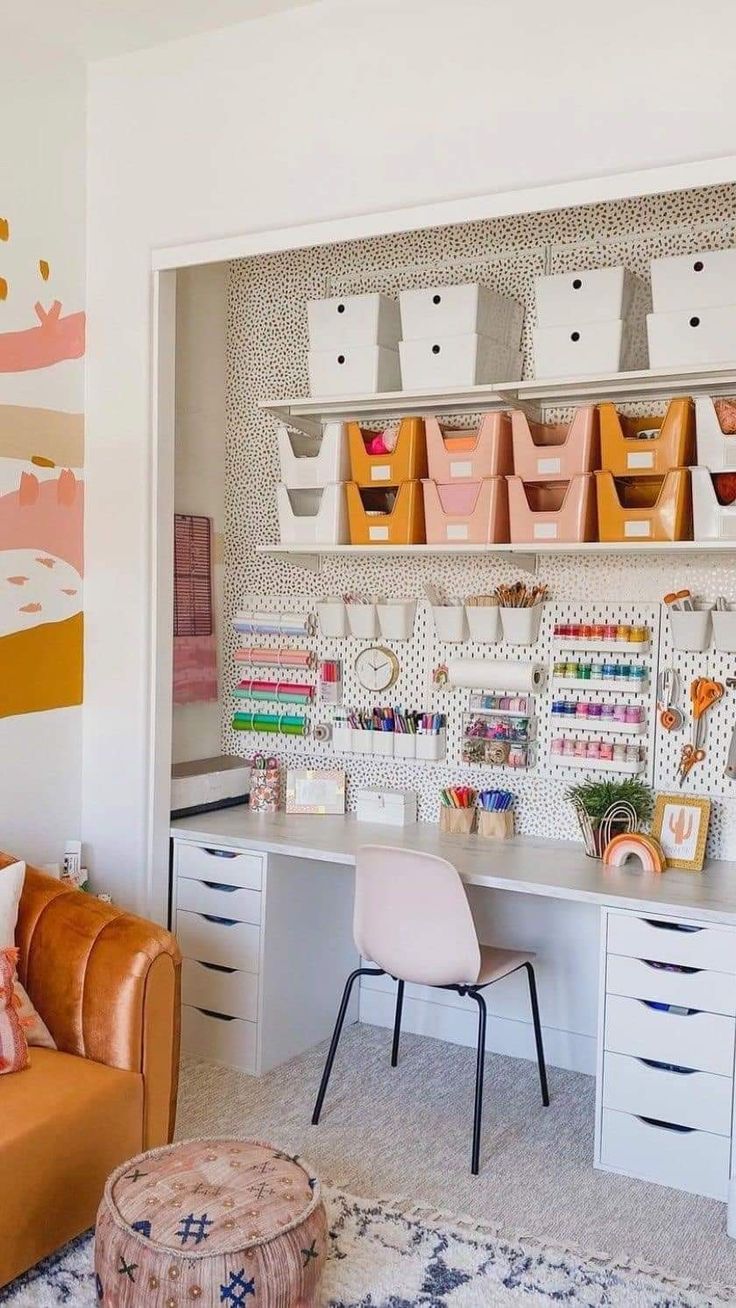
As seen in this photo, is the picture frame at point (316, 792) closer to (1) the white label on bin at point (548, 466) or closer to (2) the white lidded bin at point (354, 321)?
(1) the white label on bin at point (548, 466)

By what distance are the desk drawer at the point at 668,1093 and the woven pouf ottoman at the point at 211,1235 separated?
3.00ft

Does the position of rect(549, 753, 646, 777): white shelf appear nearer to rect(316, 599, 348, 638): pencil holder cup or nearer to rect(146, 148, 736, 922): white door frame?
rect(316, 599, 348, 638): pencil holder cup

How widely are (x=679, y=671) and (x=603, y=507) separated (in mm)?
528

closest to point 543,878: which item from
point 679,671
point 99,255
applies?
point 679,671

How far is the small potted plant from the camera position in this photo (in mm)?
3123

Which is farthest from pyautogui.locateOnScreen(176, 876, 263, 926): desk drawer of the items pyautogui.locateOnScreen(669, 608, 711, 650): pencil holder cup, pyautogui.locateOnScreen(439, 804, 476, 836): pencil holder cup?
pyautogui.locateOnScreen(669, 608, 711, 650): pencil holder cup

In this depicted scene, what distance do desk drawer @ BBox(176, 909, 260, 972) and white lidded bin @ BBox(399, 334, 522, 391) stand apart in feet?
5.34

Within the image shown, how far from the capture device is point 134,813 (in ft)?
11.0

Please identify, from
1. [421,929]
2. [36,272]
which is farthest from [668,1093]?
[36,272]

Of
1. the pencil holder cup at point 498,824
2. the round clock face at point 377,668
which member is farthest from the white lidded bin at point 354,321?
the pencil holder cup at point 498,824

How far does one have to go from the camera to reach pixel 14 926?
103 inches

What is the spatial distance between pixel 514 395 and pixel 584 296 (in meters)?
0.31

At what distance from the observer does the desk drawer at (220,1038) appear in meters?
3.31

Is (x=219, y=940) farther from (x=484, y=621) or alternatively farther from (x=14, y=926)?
(x=484, y=621)
